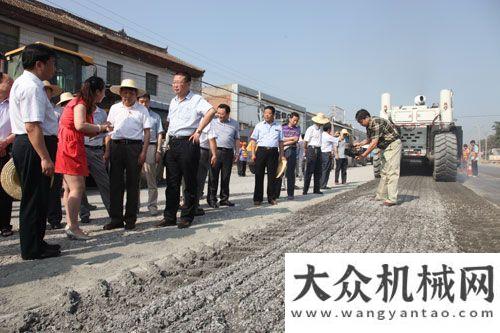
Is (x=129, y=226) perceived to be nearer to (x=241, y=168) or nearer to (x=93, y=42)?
(x=241, y=168)

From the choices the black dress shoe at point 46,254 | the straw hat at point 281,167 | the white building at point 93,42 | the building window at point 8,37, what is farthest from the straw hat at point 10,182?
the building window at point 8,37

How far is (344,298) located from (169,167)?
138 inches

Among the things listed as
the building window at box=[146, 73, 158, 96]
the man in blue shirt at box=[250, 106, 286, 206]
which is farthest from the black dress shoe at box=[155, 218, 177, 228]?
the building window at box=[146, 73, 158, 96]

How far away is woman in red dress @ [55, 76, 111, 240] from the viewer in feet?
11.9

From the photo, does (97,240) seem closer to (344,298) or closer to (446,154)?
(344,298)

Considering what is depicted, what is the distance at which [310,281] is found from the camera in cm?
137

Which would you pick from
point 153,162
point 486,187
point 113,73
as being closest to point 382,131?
point 153,162

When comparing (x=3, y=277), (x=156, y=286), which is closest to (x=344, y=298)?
(x=156, y=286)

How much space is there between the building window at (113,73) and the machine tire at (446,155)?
1720cm

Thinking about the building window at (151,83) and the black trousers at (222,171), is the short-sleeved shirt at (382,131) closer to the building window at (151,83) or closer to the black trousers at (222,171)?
the black trousers at (222,171)

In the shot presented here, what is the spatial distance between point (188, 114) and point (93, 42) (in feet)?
60.1

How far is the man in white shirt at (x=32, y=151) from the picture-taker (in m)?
3.04

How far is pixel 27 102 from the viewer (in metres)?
3.04

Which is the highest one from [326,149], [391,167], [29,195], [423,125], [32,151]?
[423,125]
